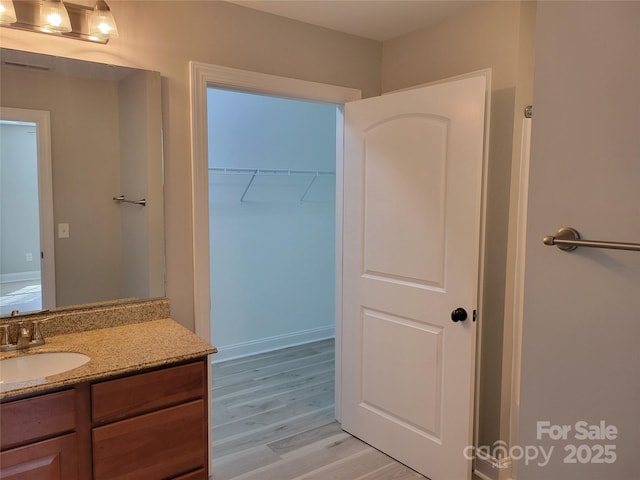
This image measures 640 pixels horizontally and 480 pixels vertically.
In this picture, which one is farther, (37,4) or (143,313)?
(143,313)

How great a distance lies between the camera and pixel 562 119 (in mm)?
1167

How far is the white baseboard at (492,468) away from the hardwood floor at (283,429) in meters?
0.31

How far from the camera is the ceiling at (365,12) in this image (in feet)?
7.32

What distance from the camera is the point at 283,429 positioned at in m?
2.83

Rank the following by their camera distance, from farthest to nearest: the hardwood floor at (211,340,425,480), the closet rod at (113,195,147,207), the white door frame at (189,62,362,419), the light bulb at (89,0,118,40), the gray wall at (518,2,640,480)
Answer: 1. the hardwood floor at (211,340,425,480)
2. the white door frame at (189,62,362,419)
3. the closet rod at (113,195,147,207)
4. the light bulb at (89,0,118,40)
5. the gray wall at (518,2,640,480)

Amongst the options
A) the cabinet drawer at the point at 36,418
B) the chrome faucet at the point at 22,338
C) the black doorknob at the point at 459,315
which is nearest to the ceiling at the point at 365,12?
the black doorknob at the point at 459,315

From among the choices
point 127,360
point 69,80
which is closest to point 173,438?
point 127,360

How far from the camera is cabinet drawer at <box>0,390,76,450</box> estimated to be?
1.36 metres

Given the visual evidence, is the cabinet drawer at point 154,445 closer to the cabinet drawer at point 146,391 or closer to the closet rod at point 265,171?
the cabinet drawer at point 146,391

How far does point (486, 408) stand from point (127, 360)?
172 centimetres

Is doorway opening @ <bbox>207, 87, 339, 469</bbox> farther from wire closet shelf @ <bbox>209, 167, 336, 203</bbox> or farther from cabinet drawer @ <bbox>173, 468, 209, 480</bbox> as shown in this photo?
cabinet drawer @ <bbox>173, 468, 209, 480</bbox>

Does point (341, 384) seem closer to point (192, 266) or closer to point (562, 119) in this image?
point (192, 266)

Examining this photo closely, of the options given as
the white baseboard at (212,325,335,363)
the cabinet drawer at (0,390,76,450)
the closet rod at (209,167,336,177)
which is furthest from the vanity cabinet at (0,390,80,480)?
the closet rod at (209,167,336,177)

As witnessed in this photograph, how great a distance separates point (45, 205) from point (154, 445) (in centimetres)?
105
